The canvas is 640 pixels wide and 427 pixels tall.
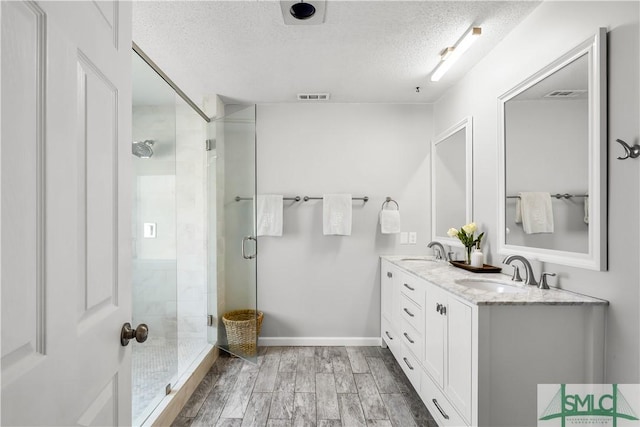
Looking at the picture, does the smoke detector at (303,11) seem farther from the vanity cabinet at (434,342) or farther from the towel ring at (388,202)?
the towel ring at (388,202)

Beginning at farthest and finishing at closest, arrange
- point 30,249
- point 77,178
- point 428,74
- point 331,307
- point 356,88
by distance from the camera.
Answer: point 331,307
point 356,88
point 428,74
point 77,178
point 30,249

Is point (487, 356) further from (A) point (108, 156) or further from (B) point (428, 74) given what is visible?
(B) point (428, 74)

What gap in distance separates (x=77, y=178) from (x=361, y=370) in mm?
2568

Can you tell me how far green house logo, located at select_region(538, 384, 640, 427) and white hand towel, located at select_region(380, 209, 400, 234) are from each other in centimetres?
181

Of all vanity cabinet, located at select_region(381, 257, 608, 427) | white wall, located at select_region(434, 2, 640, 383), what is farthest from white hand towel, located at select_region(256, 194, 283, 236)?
white wall, located at select_region(434, 2, 640, 383)

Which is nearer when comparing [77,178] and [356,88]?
[77,178]

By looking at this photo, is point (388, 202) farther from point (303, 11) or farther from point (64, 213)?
point (64, 213)

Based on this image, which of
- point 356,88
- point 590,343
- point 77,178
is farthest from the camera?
point 356,88

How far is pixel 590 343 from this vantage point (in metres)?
1.42

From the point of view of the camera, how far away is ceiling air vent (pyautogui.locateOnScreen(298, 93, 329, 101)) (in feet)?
9.94

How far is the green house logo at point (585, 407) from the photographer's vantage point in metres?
1.36

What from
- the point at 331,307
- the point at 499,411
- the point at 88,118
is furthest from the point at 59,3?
the point at 331,307

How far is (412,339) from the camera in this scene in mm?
2283

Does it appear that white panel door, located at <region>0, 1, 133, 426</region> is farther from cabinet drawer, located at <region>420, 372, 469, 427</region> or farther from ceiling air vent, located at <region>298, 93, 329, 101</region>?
ceiling air vent, located at <region>298, 93, 329, 101</region>
